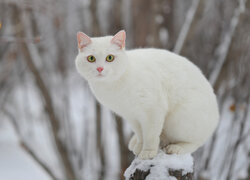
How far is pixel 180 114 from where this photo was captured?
215 cm

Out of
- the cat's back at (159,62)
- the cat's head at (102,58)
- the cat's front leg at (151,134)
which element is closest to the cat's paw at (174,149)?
the cat's front leg at (151,134)

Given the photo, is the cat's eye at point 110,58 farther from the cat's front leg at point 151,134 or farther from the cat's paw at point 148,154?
the cat's paw at point 148,154

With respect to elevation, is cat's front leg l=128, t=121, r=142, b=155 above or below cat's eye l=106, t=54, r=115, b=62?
below

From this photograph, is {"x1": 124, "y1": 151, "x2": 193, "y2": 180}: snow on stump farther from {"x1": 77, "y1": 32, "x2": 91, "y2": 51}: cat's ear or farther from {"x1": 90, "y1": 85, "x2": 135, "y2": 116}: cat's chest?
{"x1": 77, "y1": 32, "x2": 91, "y2": 51}: cat's ear

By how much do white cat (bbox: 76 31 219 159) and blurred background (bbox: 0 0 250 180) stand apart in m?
1.40

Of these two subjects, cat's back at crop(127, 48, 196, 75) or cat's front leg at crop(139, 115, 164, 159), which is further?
cat's back at crop(127, 48, 196, 75)

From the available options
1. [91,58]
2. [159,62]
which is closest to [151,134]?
[159,62]

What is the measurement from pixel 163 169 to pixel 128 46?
13.9ft

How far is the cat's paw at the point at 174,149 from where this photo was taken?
7.06 feet

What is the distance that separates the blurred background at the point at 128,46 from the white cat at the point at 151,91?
140 centimetres

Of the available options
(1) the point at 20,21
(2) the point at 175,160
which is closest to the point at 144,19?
(1) the point at 20,21

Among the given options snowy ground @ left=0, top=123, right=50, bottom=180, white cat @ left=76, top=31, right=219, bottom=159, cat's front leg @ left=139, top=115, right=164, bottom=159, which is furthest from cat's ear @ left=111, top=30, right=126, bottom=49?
snowy ground @ left=0, top=123, right=50, bottom=180

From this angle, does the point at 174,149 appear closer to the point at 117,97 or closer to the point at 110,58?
the point at 117,97

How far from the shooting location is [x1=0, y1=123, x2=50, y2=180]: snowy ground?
7648mm
